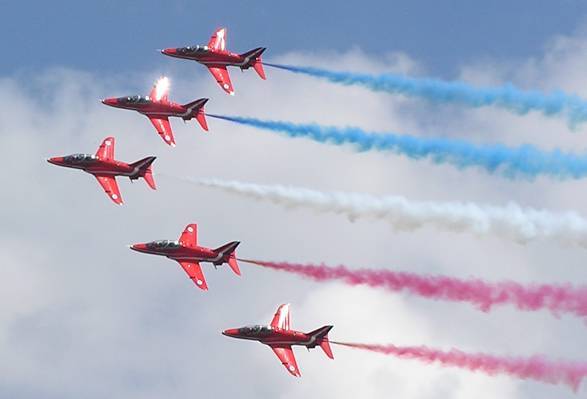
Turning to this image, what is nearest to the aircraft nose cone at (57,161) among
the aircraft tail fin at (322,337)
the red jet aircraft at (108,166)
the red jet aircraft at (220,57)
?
the red jet aircraft at (108,166)

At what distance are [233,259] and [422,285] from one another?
16.7 m

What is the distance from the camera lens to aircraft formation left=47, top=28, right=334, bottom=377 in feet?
373

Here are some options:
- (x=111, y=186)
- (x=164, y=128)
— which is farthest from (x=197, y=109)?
(x=111, y=186)

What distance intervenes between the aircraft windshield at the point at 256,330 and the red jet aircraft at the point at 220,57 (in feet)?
59.8

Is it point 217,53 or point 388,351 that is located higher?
point 217,53

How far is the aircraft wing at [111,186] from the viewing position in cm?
12067

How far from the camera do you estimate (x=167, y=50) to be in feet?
418

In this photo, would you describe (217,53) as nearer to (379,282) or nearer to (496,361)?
(379,282)

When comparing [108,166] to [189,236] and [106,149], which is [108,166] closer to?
[106,149]

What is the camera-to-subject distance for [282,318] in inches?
4545

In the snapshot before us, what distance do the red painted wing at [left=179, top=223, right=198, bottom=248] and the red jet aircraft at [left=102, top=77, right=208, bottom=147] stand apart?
279 inches

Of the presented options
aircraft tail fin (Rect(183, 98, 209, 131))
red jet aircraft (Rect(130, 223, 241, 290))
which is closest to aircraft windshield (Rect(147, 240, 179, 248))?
red jet aircraft (Rect(130, 223, 241, 290))

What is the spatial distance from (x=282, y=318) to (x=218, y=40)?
2385 cm

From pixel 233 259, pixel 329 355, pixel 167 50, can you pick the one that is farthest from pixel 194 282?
pixel 167 50
